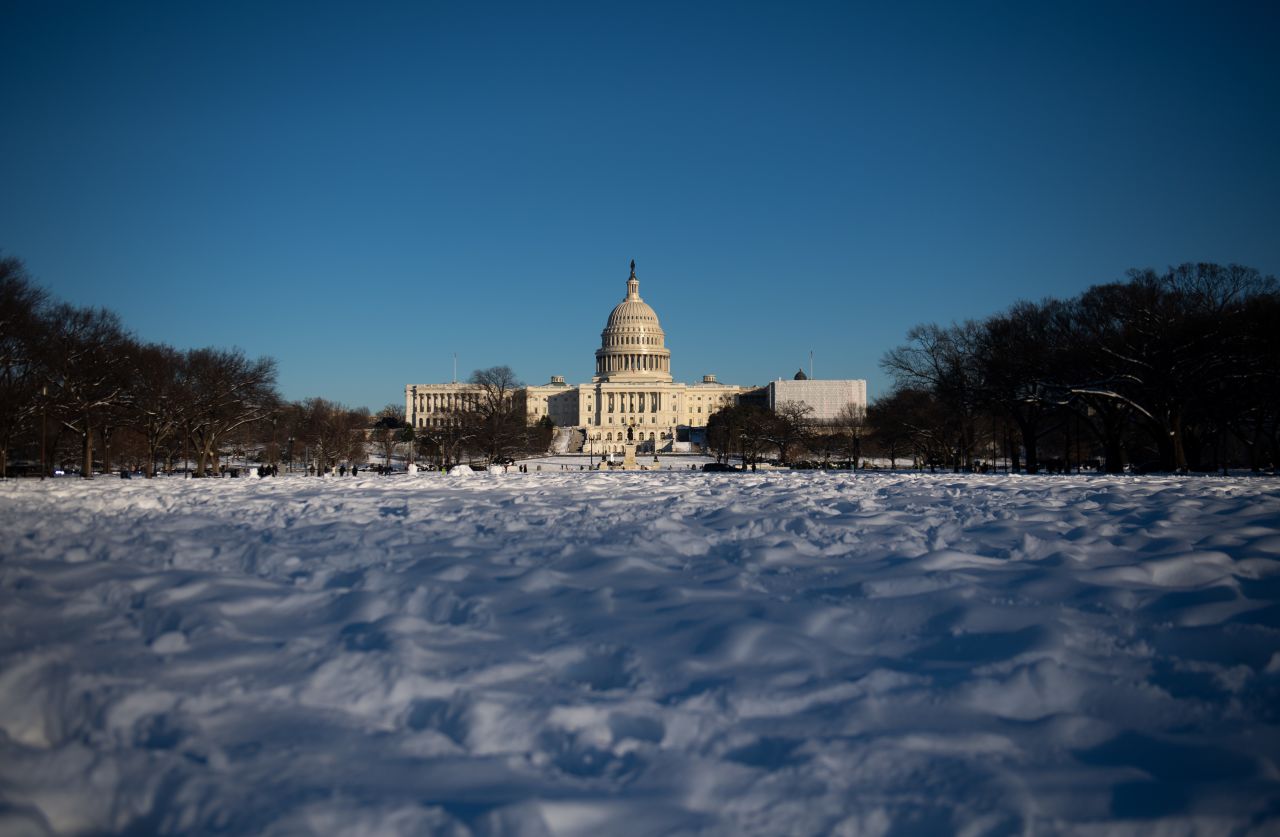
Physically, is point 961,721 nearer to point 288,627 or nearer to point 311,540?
point 288,627

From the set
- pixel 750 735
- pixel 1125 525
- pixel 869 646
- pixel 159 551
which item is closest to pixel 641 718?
pixel 750 735

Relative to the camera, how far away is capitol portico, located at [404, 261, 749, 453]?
15225 centimetres

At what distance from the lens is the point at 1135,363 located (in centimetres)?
3756

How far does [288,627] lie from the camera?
6.80 meters

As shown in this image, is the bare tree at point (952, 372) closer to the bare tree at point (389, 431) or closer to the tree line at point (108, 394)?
the tree line at point (108, 394)

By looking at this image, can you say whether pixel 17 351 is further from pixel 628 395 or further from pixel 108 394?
pixel 628 395

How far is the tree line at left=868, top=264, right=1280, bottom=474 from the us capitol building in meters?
95.0

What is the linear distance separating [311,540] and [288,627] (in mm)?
4633

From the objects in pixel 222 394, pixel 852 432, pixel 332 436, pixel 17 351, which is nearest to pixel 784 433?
pixel 852 432

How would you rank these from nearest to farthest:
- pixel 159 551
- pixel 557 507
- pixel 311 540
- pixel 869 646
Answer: pixel 869 646
pixel 159 551
pixel 311 540
pixel 557 507

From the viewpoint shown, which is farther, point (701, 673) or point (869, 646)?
point (869, 646)

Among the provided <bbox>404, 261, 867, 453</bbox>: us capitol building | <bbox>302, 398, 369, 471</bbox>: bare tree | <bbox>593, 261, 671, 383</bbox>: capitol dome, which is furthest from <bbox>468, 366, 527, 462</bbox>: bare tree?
<bbox>593, 261, 671, 383</bbox>: capitol dome

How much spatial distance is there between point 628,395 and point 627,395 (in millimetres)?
164

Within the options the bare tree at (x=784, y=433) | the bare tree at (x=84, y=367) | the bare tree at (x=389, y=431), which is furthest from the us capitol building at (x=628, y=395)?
the bare tree at (x=84, y=367)
